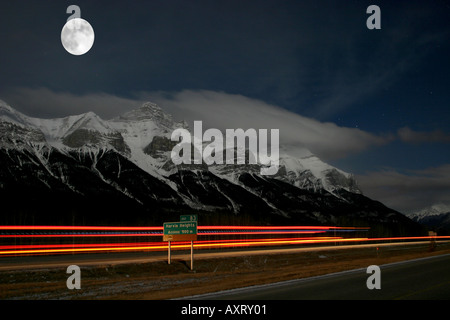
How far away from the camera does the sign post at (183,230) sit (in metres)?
35.5

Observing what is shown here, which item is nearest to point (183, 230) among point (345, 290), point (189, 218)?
point (189, 218)

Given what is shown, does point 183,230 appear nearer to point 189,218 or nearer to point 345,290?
point 189,218

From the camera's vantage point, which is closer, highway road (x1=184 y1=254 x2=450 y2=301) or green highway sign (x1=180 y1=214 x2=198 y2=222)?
highway road (x1=184 y1=254 x2=450 y2=301)

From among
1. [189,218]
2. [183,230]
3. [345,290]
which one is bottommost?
[345,290]

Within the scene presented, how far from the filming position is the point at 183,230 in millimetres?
35906

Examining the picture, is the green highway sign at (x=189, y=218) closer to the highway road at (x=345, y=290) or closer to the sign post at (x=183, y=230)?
the sign post at (x=183, y=230)

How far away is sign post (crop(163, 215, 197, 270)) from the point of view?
35.5m

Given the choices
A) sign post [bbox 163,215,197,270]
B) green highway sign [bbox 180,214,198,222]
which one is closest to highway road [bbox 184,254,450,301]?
sign post [bbox 163,215,197,270]

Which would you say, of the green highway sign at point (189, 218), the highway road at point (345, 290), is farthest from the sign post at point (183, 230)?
the highway road at point (345, 290)

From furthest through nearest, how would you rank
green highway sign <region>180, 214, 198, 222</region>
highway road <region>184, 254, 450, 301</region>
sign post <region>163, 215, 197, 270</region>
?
1. green highway sign <region>180, 214, 198, 222</region>
2. sign post <region>163, 215, 197, 270</region>
3. highway road <region>184, 254, 450, 301</region>

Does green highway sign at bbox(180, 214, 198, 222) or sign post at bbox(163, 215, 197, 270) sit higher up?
green highway sign at bbox(180, 214, 198, 222)

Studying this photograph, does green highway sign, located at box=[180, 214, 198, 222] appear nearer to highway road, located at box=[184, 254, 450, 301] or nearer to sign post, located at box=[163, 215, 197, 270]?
sign post, located at box=[163, 215, 197, 270]
